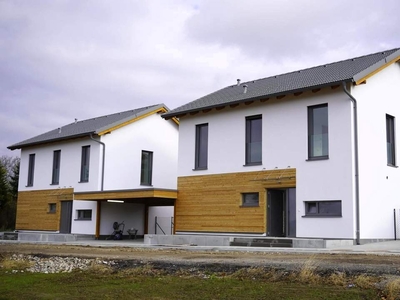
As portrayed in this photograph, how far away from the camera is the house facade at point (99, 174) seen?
85.7 feet

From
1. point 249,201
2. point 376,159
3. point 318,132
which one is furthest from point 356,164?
point 249,201

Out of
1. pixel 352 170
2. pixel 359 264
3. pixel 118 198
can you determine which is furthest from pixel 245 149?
pixel 359 264

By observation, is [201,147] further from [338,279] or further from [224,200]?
[338,279]

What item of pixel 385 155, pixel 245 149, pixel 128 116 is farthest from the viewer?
pixel 128 116

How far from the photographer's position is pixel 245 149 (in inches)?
812

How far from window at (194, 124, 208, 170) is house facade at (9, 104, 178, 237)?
10.3 ft

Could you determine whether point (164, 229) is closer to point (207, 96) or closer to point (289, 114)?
point (207, 96)

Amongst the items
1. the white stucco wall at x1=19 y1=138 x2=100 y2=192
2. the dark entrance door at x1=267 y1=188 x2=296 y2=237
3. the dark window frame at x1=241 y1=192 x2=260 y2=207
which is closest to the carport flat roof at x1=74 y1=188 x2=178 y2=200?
the white stucco wall at x1=19 y1=138 x2=100 y2=192

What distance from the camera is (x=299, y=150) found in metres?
18.9

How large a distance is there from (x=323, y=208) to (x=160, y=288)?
37.4 feet

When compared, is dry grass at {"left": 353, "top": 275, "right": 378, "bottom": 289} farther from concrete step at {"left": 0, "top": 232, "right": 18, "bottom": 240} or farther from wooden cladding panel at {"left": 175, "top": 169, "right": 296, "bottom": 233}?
concrete step at {"left": 0, "top": 232, "right": 18, "bottom": 240}

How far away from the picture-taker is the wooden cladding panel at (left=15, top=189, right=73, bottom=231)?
28.1 meters

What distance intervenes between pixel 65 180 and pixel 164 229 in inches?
233

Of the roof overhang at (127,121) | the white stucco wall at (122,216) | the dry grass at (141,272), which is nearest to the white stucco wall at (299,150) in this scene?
the roof overhang at (127,121)
